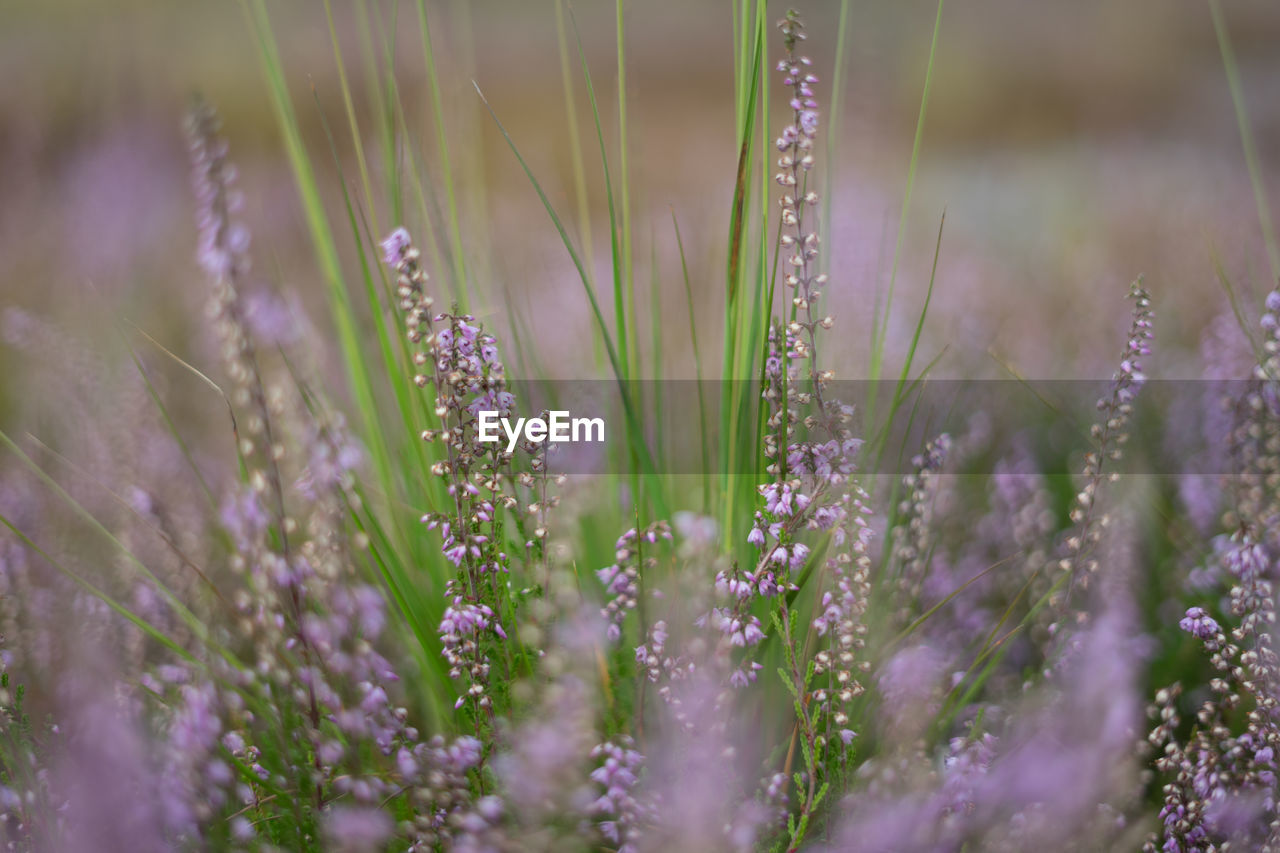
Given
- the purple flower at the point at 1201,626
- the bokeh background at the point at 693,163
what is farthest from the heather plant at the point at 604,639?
the bokeh background at the point at 693,163

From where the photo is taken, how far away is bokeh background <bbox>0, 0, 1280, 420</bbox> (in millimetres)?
2861

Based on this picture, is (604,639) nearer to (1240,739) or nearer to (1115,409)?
(1115,409)

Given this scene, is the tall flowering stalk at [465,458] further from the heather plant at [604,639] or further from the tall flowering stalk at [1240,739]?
the tall flowering stalk at [1240,739]

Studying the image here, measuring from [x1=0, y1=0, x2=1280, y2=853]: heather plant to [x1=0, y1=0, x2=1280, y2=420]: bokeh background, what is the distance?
395 mm

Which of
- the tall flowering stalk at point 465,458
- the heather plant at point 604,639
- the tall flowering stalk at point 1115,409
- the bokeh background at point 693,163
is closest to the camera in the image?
the heather plant at point 604,639

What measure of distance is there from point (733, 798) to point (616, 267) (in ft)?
3.20

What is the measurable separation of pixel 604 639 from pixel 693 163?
8.39 metres

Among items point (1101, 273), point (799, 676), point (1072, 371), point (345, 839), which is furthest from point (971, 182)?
point (345, 839)

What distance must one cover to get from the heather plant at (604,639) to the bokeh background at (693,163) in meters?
0.39

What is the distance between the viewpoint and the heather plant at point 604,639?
3.80 ft

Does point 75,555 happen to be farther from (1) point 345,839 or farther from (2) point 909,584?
(2) point 909,584

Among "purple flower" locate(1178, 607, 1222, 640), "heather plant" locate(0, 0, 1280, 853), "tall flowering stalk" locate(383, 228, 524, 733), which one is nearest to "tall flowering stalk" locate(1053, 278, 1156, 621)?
"heather plant" locate(0, 0, 1280, 853)

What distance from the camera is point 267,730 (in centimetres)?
160

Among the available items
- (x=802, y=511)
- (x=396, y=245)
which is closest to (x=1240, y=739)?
(x=802, y=511)
